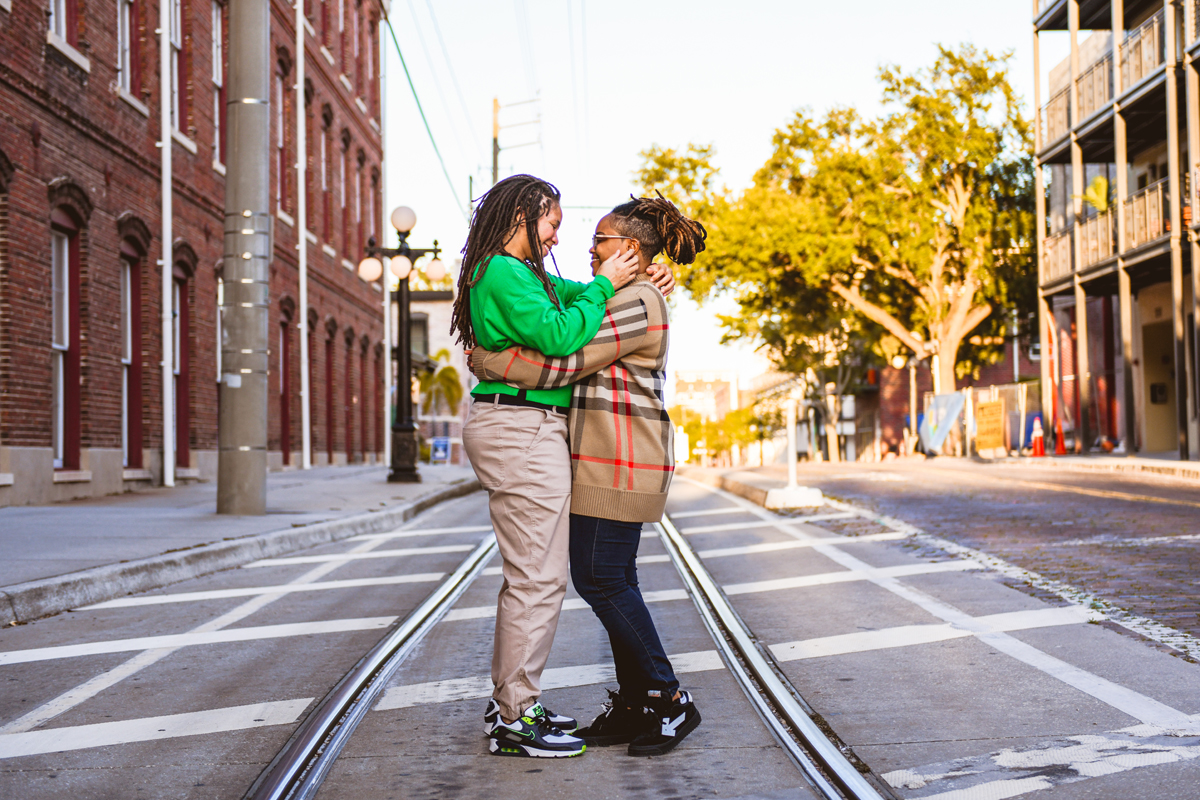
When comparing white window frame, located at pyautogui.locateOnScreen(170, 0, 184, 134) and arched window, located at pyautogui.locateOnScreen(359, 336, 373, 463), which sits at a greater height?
white window frame, located at pyautogui.locateOnScreen(170, 0, 184, 134)

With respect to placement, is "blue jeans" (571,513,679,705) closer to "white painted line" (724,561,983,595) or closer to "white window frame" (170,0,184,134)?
"white painted line" (724,561,983,595)

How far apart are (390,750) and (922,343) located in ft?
106

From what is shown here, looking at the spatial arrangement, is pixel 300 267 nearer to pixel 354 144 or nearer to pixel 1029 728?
pixel 354 144

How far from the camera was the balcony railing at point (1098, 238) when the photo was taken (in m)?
25.5

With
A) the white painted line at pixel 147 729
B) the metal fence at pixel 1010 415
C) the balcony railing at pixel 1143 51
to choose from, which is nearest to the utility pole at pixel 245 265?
the white painted line at pixel 147 729

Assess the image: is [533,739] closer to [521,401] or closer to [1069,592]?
[521,401]

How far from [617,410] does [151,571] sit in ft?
16.2

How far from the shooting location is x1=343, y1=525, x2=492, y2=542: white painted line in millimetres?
11148

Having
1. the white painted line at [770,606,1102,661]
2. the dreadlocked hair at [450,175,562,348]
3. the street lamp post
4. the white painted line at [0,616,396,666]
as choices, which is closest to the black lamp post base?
the street lamp post

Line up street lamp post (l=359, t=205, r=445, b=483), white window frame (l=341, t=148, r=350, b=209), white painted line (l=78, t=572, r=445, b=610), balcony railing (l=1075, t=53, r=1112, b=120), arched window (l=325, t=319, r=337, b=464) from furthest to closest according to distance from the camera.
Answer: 1. white window frame (l=341, t=148, r=350, b=209)
2. arched window (l=325, t=319, r=337, b=464)
3. balcony railing (l=1075, t=53, r=1112, b=120)
4. street lamp post (l=359, t=205, r=445, b=483)
5. white painted line (l=78, t=572, r=445, b=610)

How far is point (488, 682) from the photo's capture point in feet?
15.7

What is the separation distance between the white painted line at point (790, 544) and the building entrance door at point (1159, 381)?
20.5 meters

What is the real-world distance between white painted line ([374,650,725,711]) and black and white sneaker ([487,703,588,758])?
746 mm

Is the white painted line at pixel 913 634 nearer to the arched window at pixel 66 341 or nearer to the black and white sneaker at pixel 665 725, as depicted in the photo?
the black and white sneaker at pixel 665 725
